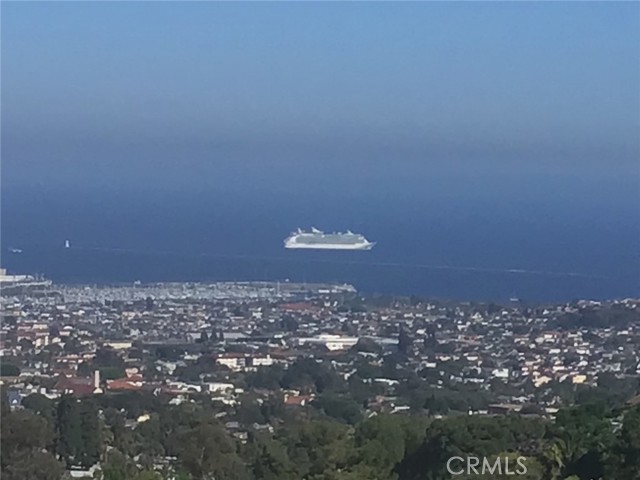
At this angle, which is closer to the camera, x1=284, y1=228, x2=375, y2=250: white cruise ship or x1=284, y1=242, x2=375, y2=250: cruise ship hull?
x1=284, y1=242, x2=375, y2=250: cruise ship hull

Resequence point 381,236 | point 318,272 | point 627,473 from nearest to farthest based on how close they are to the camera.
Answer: point 627,473
point 318,272
point 381,236

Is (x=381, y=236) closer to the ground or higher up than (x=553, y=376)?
higher up

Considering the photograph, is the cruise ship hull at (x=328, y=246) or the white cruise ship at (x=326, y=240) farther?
the white cruise ship at (x=326, y=240)

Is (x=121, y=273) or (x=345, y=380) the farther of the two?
(x=121, y=273)

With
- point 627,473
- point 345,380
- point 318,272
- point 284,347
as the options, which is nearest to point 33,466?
point 627,473

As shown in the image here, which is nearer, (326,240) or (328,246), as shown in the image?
(328,246)

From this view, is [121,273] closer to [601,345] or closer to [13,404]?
[601,345]

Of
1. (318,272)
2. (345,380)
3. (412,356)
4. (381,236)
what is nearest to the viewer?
(345,380)

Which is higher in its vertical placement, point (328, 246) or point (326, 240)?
point (326, 240)
